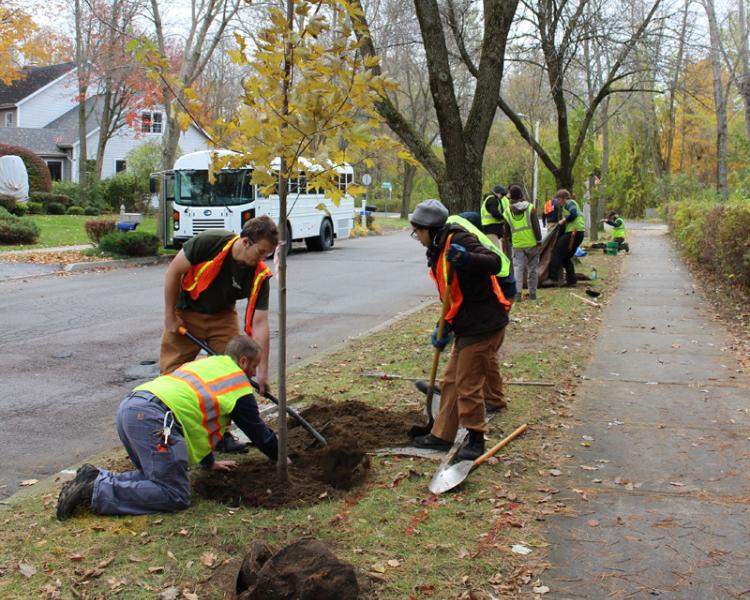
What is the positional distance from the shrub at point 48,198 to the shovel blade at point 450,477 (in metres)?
32.9

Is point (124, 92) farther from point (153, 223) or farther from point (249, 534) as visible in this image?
A: point (249, 534)

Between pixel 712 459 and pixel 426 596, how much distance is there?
9.18 feet

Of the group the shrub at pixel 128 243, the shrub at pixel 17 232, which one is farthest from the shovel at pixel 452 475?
the shrub at pixel 17 232

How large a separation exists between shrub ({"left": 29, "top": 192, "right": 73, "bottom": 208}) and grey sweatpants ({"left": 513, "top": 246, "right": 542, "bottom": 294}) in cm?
2679

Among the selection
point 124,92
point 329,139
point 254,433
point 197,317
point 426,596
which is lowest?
point 426,596

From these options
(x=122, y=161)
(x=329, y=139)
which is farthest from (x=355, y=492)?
(x=122, y=161)

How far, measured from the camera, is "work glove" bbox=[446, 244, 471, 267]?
4.80 meters

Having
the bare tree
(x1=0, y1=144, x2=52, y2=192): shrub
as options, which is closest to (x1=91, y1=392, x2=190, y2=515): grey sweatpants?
the bare tree

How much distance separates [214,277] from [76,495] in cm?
166

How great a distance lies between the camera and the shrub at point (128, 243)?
63.3 ft

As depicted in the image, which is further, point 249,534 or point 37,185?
point 37,185

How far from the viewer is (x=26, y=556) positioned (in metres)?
3.77

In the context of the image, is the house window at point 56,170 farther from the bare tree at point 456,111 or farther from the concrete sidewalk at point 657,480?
the concrete sidewalk at point 657,480

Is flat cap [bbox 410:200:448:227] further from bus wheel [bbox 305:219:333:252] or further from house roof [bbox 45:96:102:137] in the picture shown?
house roof [bbox 45:96:102:137]
